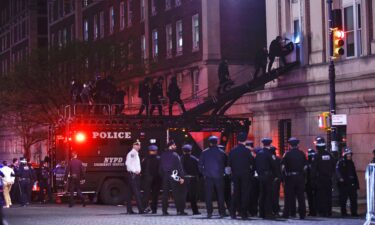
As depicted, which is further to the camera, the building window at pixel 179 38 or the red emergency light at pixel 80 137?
the building window at pixel 179 38

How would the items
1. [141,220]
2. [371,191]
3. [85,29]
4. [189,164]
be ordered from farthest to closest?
1. [85,29]
2. [189,164]
3. [141,220]
4. [371,191]

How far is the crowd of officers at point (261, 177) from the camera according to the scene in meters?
21.2

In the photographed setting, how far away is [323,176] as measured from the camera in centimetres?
2216

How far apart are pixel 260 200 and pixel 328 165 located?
6.73 feet

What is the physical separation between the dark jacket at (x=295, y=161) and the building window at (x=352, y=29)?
45.7 feet

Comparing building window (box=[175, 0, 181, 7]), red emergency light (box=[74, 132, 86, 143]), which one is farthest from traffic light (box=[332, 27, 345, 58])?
building window (box=[175, 0, 181, 7])

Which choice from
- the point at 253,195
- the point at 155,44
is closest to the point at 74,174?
the point at 253,195

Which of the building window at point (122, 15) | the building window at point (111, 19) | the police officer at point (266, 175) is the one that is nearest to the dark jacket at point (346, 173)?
the police officer at point (266, 175)

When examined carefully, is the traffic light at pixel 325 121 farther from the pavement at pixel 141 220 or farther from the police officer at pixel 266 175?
the police officer at pixel 266 175

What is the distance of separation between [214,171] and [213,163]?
7.4 inches

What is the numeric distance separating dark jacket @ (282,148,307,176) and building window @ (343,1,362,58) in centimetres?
1394

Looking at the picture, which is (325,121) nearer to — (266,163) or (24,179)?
(266,163)

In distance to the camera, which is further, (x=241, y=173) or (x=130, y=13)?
(x=130, y=13)

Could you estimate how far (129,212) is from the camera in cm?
2467
